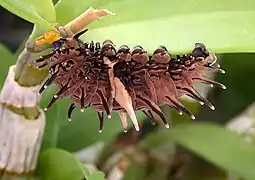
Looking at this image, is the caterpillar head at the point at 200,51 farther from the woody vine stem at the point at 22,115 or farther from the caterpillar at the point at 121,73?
the woody vine stem at the point at 22,115

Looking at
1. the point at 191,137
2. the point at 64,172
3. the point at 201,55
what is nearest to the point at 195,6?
the point at 201,55

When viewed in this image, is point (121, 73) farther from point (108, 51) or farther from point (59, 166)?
point (59, 166)

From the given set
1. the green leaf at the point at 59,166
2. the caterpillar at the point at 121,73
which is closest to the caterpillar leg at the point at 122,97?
the caterpillar at the point at 121,73

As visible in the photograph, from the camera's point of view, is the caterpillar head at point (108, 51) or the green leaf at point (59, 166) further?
the green leaf at point (59, 166)

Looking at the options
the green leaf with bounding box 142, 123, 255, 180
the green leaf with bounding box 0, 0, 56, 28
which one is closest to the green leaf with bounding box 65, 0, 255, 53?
the green leaf with bounding box 0, 0, 56, 28

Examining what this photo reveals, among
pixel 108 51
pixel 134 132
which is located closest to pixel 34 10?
pixel 108 51
